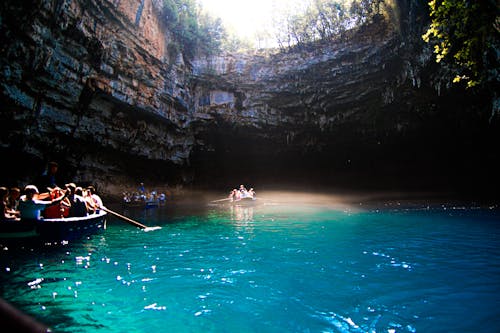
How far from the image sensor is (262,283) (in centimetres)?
534

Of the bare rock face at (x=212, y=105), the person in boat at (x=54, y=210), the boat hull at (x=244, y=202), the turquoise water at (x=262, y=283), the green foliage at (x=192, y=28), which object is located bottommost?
the turquoise water at (x=262, y=283)

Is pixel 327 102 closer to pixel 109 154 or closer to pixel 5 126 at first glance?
pixel 109 154

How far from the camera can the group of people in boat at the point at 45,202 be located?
7445 mm

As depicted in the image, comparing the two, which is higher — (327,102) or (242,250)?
(327,102)

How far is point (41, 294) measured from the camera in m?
4.66

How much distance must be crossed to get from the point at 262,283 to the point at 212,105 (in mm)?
21229

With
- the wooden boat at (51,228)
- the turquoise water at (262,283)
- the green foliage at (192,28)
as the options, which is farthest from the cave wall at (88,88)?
the turquoise water at (262,283)

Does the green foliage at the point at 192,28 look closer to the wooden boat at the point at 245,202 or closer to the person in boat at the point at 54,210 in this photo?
the wooden boat at the point at 245,202

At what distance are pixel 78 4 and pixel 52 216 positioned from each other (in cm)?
1091

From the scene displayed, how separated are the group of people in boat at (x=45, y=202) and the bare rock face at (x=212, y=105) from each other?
7.32 meters

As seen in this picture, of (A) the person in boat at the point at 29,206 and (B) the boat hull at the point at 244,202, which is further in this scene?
(B) the boat hull at the point at 244,202

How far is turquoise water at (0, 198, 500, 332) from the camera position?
393 centimetres

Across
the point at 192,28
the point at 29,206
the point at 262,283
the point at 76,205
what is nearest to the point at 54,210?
the point at 76,205

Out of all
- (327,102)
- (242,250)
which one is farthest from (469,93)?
(242,250)
